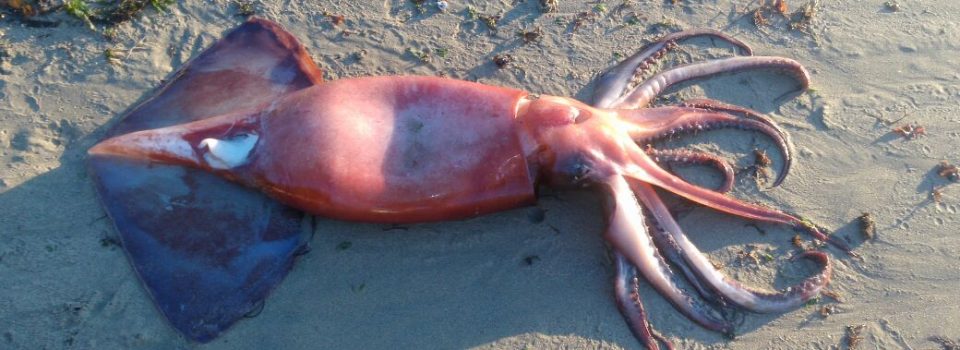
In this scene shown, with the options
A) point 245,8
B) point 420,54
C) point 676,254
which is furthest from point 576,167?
point 245,8

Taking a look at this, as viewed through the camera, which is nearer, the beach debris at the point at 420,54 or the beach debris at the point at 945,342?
the beach debris at the point at 945,342

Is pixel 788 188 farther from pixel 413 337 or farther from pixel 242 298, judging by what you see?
pixel 242 298

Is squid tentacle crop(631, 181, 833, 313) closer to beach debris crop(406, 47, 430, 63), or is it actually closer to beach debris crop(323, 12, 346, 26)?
beach debris crop(406, 47, 430, 63)

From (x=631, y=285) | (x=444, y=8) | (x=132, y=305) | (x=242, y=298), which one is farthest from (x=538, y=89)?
(x=132, y=305)

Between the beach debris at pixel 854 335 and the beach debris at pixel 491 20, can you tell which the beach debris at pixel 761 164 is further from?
the beach debris at pixel 491 20

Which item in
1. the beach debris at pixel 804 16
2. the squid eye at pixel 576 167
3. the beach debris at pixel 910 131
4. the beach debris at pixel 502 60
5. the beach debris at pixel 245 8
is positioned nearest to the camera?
the squid eye at pixel 576 167

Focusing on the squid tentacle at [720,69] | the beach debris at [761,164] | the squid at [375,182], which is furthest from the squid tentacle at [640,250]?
the beach debris at [761,164]

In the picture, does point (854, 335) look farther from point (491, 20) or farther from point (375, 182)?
point (491, 20)
